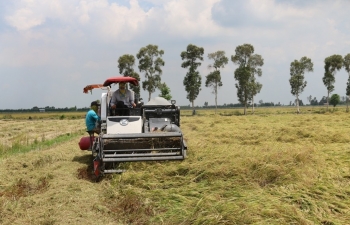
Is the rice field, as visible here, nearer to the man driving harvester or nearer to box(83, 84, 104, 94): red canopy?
the man driving harvester

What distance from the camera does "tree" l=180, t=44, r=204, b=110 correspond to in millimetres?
43375

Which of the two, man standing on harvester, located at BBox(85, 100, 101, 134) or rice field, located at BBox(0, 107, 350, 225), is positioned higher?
man standing on harvester, located at BBox(85, 100, 101, 134)

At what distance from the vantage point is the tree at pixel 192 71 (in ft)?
142

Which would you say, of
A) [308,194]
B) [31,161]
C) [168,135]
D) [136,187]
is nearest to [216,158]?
[168,135]

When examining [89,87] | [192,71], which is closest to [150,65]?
[192,71]

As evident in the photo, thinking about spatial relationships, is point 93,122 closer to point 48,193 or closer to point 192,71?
point 48,193

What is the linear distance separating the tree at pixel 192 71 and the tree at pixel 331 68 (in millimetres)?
17451

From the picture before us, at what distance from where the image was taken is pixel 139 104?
30.2 ft

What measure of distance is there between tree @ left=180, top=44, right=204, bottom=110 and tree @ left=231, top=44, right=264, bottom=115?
484cm

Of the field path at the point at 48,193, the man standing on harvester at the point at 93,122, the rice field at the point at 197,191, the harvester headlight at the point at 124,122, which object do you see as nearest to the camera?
the rice field at the point at 197,191

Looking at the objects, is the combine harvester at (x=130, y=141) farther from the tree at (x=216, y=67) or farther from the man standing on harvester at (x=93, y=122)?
the tree at (x=216, y=67)

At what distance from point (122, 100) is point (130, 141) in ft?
6.17

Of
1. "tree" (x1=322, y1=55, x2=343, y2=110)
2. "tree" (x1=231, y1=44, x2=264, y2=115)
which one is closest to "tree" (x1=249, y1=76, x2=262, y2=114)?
"tree" (x1=231, y1=44, x2=264, y2=115)

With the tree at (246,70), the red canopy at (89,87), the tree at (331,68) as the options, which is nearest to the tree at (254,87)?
the tree at (246,70)
